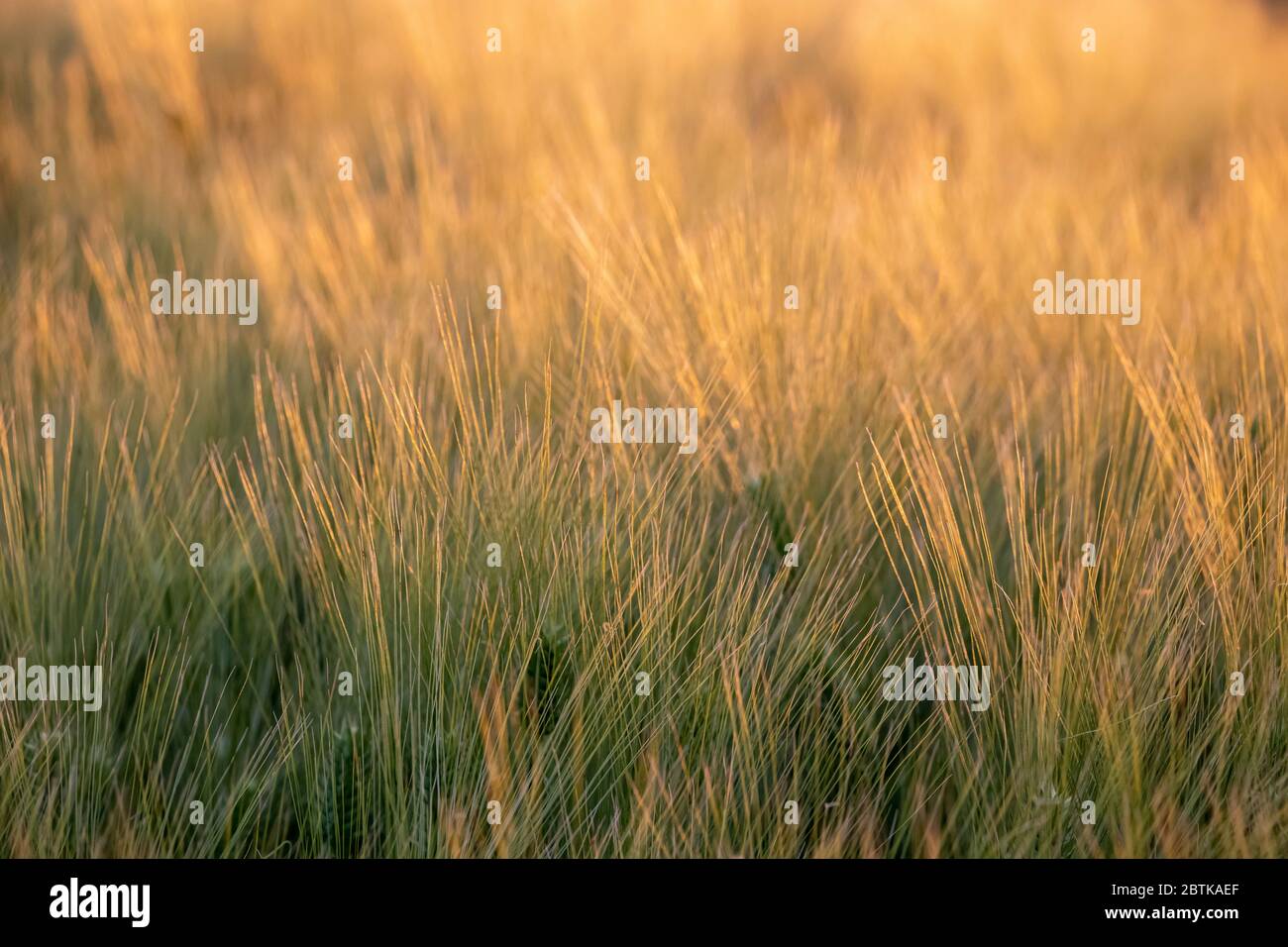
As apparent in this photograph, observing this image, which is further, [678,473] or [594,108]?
[594,108]

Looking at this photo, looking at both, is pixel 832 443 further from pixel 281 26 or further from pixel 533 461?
pixel 281 26

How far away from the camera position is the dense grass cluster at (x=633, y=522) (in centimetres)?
180

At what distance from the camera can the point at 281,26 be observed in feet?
18.2

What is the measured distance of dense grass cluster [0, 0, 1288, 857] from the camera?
1804 millimetres

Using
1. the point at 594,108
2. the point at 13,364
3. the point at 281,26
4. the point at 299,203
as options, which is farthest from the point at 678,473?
the point at 281,26

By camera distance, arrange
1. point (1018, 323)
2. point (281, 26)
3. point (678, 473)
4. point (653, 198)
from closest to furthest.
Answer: point (678, 473) < point (1018, 323) < point (653, 198) < point (281, 26)

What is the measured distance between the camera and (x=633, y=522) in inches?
79.5

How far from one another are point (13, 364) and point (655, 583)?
177 centimetres

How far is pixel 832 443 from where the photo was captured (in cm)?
243

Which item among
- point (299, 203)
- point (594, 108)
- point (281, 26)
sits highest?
point (281, 26)

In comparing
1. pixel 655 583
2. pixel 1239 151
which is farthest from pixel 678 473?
pixel 1239 151
